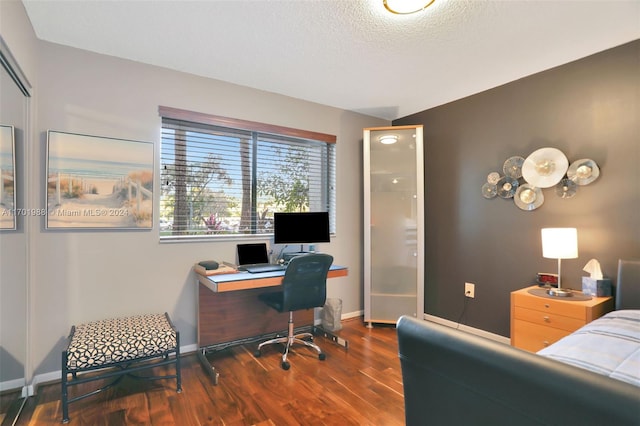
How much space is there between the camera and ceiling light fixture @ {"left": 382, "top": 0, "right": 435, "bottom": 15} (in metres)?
1.89

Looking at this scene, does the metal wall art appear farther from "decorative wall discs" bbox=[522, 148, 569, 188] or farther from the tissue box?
the tissue box

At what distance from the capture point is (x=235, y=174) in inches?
126

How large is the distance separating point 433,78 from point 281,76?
142 centimetres

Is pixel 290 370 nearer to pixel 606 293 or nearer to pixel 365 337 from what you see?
pixel 365 337

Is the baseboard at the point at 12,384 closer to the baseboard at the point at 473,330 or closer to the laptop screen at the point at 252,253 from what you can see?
the laptop screen at the point at 252,253

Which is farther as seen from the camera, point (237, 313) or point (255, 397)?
point (237, 313)

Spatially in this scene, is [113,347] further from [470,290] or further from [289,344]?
[470,290]

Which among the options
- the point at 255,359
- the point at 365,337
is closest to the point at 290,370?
the point at 255,359

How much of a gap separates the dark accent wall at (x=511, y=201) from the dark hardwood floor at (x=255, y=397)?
1.33 m

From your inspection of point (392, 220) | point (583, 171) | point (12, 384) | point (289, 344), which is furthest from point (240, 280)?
point (583, 171)

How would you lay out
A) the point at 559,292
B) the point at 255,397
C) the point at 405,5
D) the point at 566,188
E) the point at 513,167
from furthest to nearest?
the point at 513,167, the point at 566,188, the point at 559,292, the point at 255,397, the point at 405,5

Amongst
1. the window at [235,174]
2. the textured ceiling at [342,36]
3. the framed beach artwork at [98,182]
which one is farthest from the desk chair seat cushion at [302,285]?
the textured ceiling at [342,36]

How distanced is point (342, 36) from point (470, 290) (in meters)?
2.75

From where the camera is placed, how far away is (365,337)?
330cm
